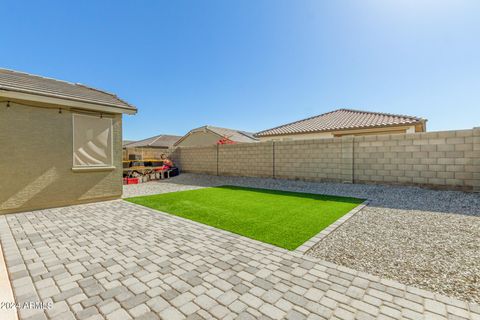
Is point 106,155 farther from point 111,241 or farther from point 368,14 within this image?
point 368,14

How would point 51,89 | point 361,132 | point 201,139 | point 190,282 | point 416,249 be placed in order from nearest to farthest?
1. point 190,282
2. point 416,249
3. point 51,89
4. point 361,132
5. point 201,139

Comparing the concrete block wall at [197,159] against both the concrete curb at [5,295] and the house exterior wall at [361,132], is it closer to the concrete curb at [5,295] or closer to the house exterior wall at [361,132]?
the house exterior wall at [361,132]

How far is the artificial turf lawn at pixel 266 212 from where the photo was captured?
14.1ft

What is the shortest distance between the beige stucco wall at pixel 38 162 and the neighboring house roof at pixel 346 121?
12939 millimetres

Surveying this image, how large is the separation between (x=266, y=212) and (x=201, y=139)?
951 inches

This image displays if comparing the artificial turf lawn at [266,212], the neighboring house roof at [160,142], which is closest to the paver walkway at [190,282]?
the artificial turf lawn at [266,212]

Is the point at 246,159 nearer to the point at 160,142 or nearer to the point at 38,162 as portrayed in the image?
the point at 38,162

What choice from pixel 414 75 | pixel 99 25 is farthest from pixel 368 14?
pixel 99 25

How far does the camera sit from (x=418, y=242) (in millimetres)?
3758

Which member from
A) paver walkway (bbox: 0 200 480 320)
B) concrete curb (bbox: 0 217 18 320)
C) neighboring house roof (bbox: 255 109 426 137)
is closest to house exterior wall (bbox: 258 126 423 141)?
neighboring house roof (bbox: 255 109 426 137)

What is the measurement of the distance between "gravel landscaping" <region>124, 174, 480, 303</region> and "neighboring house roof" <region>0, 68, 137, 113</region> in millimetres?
7568

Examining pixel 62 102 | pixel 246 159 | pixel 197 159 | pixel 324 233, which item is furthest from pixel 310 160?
pixel 62 102

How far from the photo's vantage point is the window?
21.8 feet

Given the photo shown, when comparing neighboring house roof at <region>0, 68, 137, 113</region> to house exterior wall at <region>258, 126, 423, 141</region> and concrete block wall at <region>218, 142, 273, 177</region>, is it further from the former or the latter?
house exterior wall at <region>258, 126, 423, 141</region>
